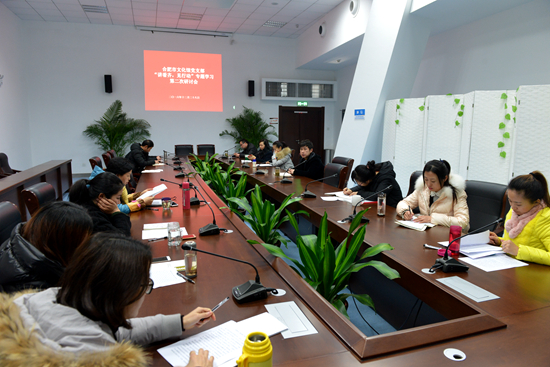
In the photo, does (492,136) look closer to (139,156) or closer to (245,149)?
(245,149)

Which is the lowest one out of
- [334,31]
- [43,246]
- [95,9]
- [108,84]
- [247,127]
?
[43,246]

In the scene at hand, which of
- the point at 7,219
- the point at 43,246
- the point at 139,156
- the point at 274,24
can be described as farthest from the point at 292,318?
the point at 274,24

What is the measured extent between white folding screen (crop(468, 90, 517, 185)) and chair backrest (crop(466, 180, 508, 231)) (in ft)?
5.75

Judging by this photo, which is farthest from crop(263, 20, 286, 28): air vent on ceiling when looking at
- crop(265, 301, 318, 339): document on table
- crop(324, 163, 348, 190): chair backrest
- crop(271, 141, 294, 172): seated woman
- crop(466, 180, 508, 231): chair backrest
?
crop(265, 301, 318, 339): document on table

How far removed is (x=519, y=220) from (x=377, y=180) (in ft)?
4.42

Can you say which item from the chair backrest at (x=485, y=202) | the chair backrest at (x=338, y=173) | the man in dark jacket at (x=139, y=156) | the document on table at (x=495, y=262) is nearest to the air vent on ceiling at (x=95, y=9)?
the man in dark jacket at (x=139, y=156)

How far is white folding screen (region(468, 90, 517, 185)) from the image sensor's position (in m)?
3.77

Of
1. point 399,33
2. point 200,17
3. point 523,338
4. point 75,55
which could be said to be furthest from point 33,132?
point 523,338

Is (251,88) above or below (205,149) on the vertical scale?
above

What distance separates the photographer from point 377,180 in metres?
3.10

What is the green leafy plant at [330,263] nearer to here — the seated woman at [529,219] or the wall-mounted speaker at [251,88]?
the seated woman at [529,219]

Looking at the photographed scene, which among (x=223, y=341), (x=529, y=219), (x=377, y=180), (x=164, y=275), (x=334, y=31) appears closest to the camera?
(x=223, y=341)

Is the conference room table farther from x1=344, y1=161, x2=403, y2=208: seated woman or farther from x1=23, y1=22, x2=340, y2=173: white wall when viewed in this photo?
x1=23, y1=22, x2=340, y2=173: white wall

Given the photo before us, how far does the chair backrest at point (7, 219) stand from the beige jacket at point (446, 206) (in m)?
2.30
